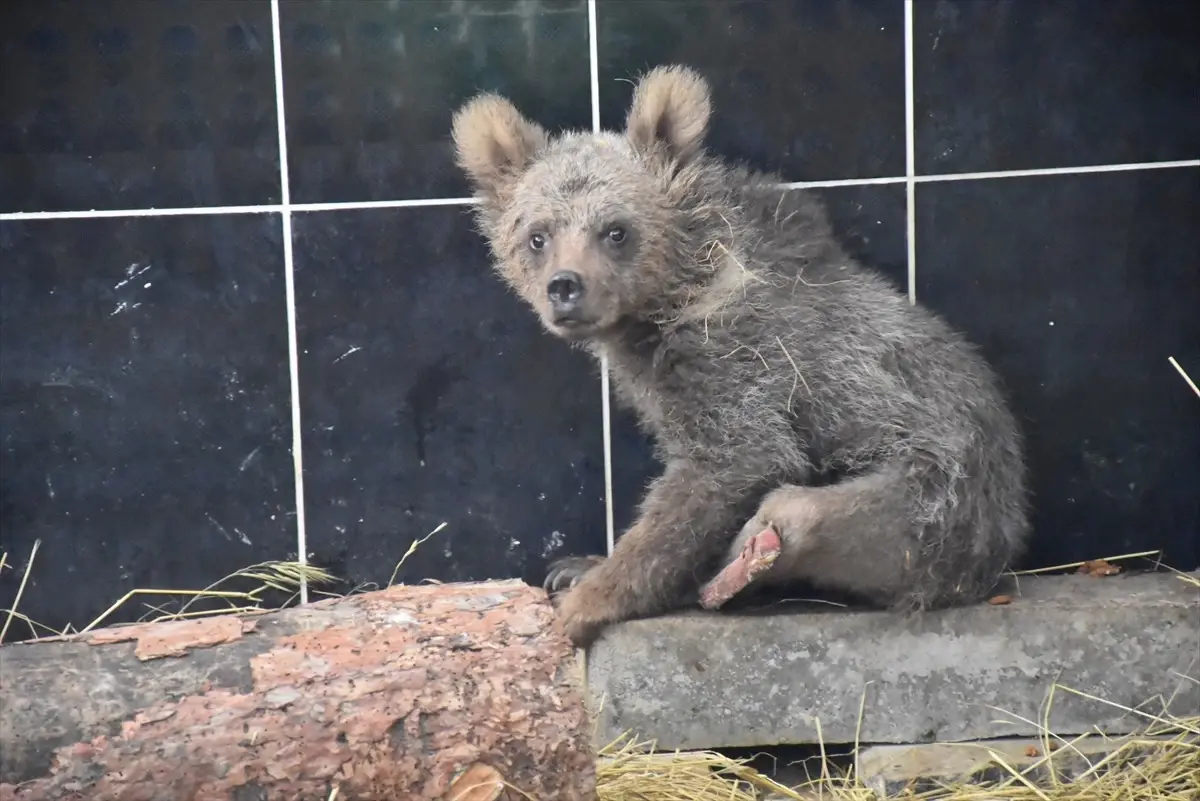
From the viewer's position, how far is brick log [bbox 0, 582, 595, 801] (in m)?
2.51

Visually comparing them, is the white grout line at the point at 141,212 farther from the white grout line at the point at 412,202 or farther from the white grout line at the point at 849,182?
the white grout line at the point at 849,182

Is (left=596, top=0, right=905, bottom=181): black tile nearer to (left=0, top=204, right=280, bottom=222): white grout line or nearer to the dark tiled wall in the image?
the dark tiled wall

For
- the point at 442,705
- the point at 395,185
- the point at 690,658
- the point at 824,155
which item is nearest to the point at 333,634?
the point at 442,705

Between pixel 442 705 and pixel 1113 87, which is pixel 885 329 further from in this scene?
pixel 442 705

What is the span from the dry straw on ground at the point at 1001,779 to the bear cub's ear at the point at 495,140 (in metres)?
1.79

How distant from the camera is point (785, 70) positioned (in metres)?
4.09

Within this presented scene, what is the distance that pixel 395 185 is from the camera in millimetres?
4133

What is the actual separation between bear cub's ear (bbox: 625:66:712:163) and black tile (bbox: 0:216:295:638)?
1.34 metres

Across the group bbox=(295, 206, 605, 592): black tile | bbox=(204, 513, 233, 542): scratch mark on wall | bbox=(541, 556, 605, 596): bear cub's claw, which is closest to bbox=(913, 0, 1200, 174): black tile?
bbox=(295, 206, 605, 592): black tile

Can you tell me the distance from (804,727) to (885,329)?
123 centimetres

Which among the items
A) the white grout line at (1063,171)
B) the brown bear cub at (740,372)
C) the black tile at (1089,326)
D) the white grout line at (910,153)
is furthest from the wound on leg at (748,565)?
the white grout line at (1063,171)

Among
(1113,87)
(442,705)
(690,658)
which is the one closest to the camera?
(442,705)

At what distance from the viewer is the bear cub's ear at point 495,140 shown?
3.71 metres

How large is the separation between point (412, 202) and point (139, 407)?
120cm
